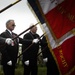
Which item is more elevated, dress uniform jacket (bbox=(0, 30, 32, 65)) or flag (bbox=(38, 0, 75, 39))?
flag (bbox=(38, 0, 75, 39))

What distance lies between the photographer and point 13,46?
6.78m

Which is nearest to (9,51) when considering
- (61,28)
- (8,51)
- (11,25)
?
(8,51)

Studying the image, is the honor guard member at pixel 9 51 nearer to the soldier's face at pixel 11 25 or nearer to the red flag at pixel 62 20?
the soldier's face at pixel 11 25

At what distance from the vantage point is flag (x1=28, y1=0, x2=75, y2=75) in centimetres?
513

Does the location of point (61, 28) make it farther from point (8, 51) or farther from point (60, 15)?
point (8, 51)

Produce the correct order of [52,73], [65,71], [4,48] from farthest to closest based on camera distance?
1. [52,73]
2. [4,48]
3. [65,71]

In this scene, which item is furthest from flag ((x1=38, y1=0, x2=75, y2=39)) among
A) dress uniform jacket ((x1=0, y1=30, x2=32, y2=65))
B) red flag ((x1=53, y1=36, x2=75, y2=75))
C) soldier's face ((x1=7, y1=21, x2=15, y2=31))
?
dress uniform jacket ((x1=0, y1=30, x2=32, y2=65))

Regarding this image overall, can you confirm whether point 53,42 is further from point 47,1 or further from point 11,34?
point 11,34

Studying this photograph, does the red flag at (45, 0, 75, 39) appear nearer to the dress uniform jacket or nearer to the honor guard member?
the honor guard member

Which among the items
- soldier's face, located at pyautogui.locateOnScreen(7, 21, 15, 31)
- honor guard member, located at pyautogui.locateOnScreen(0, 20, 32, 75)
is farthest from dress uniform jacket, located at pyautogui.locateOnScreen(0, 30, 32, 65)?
soldier's face, located at pyautogui.locateOnScreen(7, 21, 15, 31)

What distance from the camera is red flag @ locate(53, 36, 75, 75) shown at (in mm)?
5105

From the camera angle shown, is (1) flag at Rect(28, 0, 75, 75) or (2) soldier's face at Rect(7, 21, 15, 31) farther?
(2) soldier's face at Rect(7, 21, 15, 31)

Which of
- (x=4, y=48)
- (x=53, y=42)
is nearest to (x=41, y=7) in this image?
(x=53, y=42)

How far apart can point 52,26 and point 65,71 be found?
0.66 meters
